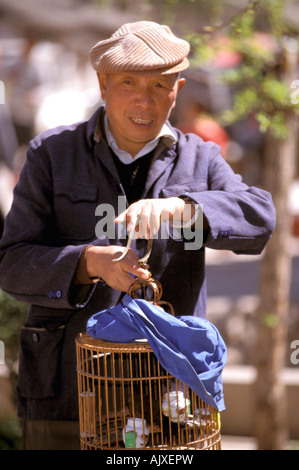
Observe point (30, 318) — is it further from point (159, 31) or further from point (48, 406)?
point (159, 31)

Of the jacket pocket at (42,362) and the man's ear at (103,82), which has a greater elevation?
the man's ear at (103,82)

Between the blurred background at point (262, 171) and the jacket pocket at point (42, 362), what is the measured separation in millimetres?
1387

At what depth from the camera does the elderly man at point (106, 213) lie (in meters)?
2.24

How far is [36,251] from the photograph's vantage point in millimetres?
2301

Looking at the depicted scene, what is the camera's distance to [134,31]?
2326 millimetres

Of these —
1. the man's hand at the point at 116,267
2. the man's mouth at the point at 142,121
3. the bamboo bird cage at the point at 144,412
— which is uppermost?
the man's mouth at the point at 142,121

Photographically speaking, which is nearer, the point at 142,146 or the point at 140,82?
the point at 140,82

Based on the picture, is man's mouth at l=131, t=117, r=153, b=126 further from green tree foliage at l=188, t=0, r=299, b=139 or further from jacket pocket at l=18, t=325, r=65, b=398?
green tree foliage at l=188, t=0, r=299, b=139

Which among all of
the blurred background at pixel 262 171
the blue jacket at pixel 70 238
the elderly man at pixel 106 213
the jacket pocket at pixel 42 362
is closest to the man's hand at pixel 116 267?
the elderly man at pixel 106 213

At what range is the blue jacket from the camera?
2.31m

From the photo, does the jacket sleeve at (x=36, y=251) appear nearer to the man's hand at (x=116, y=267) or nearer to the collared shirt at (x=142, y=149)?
the man's hand at (x=116, y=267)
